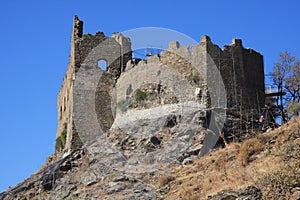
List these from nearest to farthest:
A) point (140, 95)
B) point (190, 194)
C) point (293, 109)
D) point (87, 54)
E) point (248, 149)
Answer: point (190, 194) < point (248, 149) < point (293, 109) < point (140, 95) < point (87, 54)

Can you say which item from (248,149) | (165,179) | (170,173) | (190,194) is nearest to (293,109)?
(248,149)

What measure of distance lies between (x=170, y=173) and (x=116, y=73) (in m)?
9.42

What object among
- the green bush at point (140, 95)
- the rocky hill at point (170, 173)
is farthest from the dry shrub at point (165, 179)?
the green bush at point (140, 95)

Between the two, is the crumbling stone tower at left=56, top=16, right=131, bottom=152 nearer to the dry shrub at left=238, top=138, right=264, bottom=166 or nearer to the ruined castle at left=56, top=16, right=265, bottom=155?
the ruined castle at left=56, top=16, right=265, bottom=155

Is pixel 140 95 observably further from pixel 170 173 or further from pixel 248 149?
pixel 248 149

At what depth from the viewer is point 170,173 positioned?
Answer: 84.0 feet

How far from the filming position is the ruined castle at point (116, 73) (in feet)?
97.9

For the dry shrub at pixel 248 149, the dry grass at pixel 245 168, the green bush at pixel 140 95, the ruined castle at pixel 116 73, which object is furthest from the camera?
the green bush at pixel 140 95

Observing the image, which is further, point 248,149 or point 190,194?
point 248,149

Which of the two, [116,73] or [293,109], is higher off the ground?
[116,73]

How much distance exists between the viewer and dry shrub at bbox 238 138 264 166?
22703mm

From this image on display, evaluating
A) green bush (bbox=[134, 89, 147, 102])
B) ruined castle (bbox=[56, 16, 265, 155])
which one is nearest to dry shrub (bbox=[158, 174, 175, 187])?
ruined castle (bbox=[56, 16, 265, 155])

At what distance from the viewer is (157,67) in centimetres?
3081

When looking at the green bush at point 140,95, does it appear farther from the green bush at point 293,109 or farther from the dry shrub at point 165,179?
the dry shrub at point 165,179
